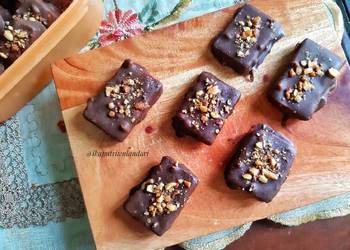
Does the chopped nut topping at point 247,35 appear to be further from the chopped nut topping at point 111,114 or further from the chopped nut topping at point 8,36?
the chopped nut topping at point 8,36

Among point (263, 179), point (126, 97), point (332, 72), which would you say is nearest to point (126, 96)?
point (126, 97)

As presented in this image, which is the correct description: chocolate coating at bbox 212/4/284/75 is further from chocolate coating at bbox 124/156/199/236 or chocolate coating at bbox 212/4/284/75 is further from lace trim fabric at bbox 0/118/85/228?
lace trim fabric at bbox 0/118/85/228

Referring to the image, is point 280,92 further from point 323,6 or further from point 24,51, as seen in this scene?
point 24,51

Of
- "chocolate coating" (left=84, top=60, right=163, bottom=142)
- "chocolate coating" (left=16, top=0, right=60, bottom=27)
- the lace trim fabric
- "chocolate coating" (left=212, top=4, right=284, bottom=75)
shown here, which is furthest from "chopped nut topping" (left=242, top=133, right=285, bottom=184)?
"chocolate coating" (left=16, top=0, right=60, bottom=27)

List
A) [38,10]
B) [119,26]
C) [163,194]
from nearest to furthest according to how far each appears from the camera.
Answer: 1. [163,194]
2. [38,10]
3. [119,26]

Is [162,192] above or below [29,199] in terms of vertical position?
above

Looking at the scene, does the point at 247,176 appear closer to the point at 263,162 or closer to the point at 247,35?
the point at 263,162

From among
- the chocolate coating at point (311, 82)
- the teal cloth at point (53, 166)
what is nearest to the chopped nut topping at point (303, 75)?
the chocolate coating at point (311, 82)
